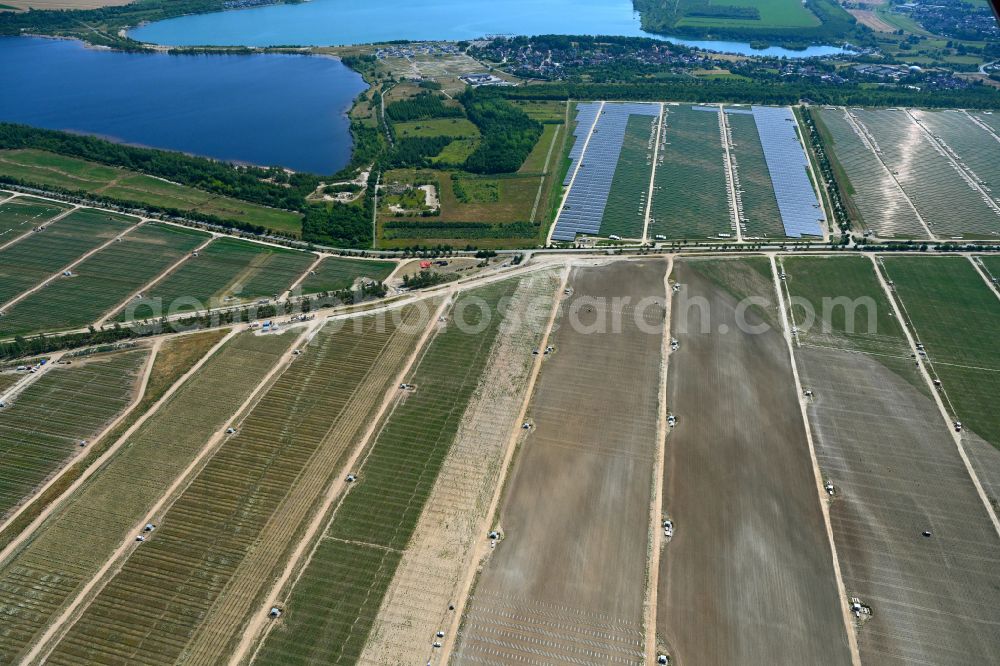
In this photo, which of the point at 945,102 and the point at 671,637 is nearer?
the point at 671,637

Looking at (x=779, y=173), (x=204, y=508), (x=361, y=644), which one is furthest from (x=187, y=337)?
(x=779, y=173)

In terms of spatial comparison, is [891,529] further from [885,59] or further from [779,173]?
[885,59]

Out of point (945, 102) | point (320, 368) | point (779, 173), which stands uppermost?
point (945, 102)

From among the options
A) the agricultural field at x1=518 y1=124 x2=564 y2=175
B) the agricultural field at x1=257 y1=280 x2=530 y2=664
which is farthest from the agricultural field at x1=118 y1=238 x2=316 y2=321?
the agricultural field at x1=518 y1=124 x2=564 y2=175

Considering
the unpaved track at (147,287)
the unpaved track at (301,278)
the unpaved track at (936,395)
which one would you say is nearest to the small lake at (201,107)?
the unpaved track at (147,287)

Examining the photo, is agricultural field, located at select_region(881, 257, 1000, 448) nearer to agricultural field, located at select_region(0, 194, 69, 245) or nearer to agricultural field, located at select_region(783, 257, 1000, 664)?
agricultural field, located at select_region(783, 257, 1000, 664)

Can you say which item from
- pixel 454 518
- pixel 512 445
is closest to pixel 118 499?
pixel 454 518

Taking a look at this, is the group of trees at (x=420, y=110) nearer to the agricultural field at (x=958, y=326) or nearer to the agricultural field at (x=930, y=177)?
the agricultural field at (x=930, y=177)
